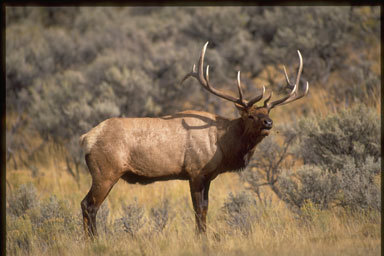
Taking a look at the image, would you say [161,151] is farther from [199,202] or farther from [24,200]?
[24,200]

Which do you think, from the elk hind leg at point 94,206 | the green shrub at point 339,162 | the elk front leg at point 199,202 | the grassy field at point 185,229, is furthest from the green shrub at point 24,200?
the green shrub at point 339,162

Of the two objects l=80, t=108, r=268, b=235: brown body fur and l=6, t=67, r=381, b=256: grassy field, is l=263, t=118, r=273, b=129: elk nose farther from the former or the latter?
l=6, t=67, r=381, b=256: grassy field

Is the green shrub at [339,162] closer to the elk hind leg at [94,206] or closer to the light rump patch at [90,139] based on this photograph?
the elk hind leg at [94,206]

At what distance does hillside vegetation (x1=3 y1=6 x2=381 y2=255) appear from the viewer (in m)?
6.46

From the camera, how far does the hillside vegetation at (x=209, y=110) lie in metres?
6.46

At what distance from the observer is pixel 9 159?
42.4 feet

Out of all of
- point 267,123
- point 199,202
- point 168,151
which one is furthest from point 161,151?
point 267,123

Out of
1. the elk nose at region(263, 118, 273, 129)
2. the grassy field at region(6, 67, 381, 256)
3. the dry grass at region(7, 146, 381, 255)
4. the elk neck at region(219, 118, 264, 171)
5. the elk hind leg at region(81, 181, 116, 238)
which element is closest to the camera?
the dry grass at region(7, 146, 381, 255)

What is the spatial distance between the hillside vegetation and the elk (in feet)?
1.71

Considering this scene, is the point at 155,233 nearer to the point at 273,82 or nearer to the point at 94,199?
the point at 94,199

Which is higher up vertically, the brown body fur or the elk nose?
the elk nose

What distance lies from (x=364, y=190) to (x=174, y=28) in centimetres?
1369

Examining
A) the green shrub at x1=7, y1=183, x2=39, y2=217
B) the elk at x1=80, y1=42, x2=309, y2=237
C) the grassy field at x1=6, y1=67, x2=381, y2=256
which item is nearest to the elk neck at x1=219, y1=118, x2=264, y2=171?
the elk at x1=80, y1=42, x2=309, y2=237

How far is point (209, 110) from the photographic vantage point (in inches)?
560
